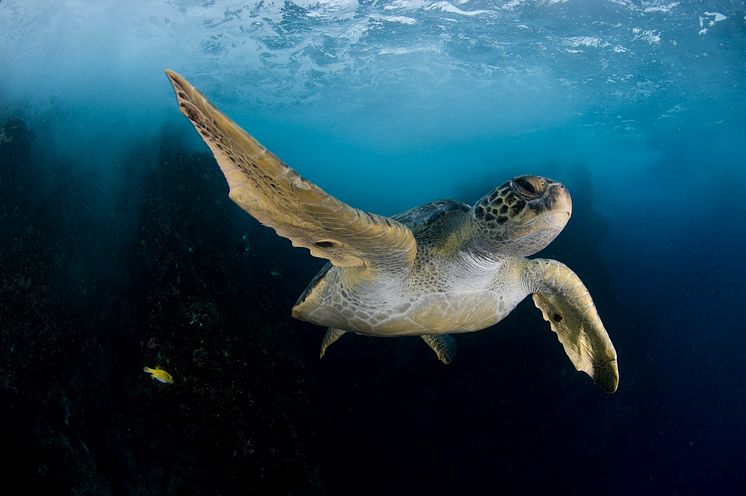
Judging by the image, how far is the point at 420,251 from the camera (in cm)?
229

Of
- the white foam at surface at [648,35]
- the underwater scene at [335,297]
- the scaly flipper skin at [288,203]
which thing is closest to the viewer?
the scaly flipper skin at [288,203]

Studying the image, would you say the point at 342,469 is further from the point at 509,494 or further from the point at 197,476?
the point at 509,494

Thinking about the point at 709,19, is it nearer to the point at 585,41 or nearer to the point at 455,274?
the point at 585,41

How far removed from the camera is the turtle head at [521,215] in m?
1.66

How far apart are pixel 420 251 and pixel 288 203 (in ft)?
3.78

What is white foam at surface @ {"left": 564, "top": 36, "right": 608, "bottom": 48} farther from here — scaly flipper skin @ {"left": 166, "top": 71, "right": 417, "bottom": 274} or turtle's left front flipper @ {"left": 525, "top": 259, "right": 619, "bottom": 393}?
scaly flipper skin @ {"left": 166, "top": 71, "right": 417, "bottom": 274}

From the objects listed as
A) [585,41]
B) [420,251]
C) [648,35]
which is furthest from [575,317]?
[585,41]

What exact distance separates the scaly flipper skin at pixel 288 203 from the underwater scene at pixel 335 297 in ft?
0.04

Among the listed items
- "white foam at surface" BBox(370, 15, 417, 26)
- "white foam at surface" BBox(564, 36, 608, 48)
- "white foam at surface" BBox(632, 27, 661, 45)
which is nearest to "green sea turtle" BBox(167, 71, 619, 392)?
"white foam at surface" BBox(370, 15, 417, 26)

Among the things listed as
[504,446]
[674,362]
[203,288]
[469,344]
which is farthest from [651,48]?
[203,288]

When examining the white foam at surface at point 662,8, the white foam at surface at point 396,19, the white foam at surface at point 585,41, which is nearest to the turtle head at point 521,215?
the white foam at surface at point 662,8

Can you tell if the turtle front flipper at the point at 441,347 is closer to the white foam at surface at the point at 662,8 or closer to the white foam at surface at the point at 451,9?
the white foam at surface at the point at 451,9

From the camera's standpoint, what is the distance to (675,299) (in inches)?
792

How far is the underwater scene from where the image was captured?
7.72ft
